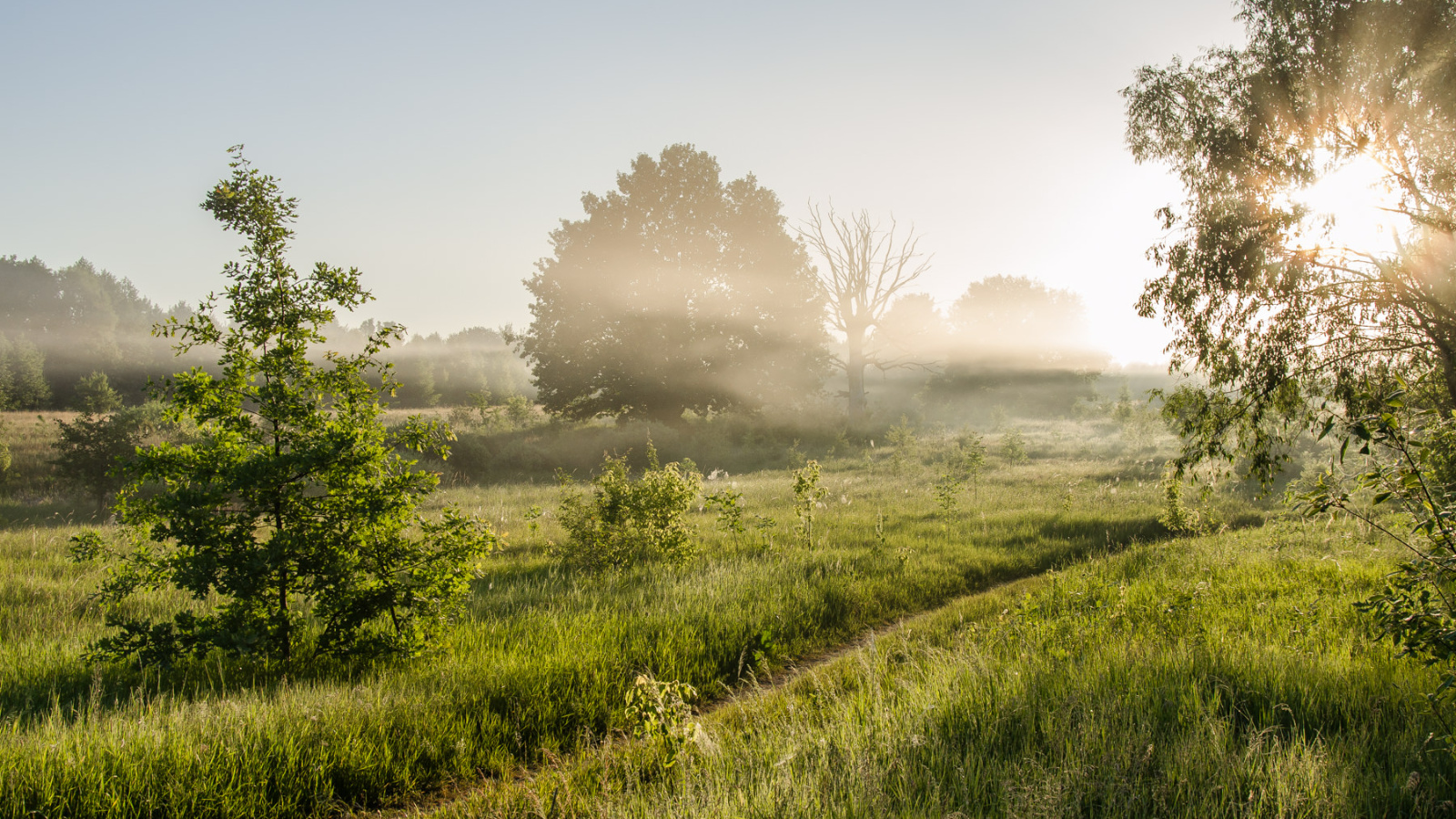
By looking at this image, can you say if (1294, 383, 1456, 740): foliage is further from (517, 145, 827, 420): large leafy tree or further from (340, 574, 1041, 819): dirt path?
(517, 145, 827, 420): large leafy tree

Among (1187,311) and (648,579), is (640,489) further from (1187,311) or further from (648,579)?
(1187,311)

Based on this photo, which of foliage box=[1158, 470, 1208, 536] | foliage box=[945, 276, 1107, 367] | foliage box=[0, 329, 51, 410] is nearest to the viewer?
foliage box=[1158, 470, 1208, 536]

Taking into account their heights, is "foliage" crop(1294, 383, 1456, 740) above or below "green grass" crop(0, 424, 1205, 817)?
above

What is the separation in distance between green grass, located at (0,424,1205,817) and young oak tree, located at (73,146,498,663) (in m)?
0.41

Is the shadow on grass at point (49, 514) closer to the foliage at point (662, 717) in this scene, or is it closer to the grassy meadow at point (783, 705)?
the grassy meadow at point (783, 705)

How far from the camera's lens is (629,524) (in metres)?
9.71

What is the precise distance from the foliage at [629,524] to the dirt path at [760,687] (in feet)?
10.0

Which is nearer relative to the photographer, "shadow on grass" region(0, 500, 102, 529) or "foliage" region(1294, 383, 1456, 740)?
"foliage" region(1294, 383, 1456, 740)

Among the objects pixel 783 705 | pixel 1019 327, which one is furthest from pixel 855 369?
pixel 1019 327

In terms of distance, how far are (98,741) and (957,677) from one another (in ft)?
17.5

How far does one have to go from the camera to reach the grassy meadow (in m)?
3.22

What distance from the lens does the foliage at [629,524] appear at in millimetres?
9172

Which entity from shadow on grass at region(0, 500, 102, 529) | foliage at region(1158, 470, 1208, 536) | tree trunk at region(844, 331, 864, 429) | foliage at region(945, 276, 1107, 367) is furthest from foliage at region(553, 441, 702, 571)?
foliage at region(945, 276, 1107, 367)

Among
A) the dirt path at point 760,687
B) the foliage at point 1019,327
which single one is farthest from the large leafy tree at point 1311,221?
the foliage at point 1019,327
